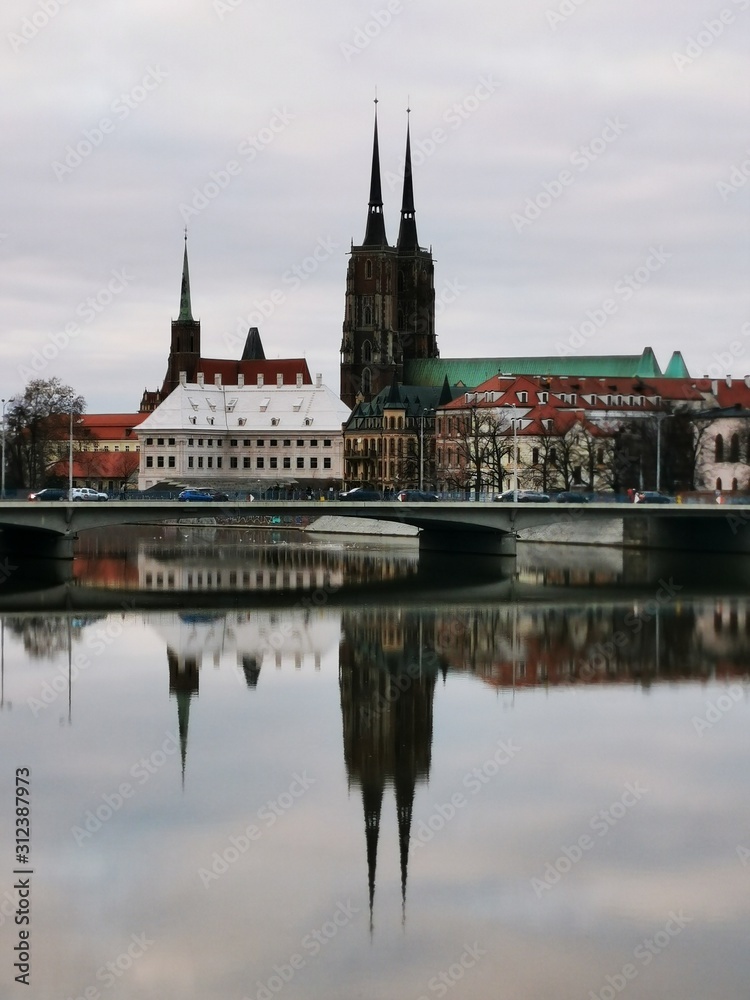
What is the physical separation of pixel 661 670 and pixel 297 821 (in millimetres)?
18510

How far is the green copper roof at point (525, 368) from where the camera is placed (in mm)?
155375

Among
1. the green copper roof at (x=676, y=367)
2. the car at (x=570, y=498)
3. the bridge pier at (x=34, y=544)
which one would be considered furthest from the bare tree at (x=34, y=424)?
the green copper roof at (x=676, y=367)

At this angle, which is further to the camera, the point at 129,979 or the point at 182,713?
the point at 182,713

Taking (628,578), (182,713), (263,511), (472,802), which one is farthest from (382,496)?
(472,802)

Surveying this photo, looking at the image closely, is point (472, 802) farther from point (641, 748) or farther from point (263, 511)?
point (263, 511)

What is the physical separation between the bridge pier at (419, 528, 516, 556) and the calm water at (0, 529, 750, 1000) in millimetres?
23136

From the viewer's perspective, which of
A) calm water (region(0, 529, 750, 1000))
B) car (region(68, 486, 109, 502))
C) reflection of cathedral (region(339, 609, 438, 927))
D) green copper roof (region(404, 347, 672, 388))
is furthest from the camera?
green copper roof (region(404, 347, 672, 388))

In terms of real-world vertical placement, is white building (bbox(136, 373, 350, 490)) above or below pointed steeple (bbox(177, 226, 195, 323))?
below

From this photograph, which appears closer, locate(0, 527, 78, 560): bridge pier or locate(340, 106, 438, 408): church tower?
locate(0, 527, 78, 560): bridge pier

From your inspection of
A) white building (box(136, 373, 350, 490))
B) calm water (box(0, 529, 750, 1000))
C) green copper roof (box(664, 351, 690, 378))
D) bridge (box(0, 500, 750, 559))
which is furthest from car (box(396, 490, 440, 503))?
green copper roof (box(664, 351, 690, 378))

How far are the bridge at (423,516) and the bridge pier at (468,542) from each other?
50 mm

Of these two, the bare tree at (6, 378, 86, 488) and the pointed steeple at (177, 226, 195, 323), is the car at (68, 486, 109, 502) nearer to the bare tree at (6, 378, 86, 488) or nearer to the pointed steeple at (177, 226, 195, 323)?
the bare tree at (6, 378, 86, 488)

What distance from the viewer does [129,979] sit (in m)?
20.8

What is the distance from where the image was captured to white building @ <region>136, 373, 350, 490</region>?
472 ft
